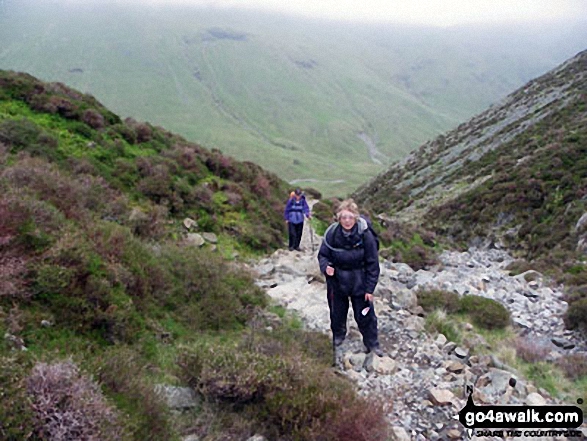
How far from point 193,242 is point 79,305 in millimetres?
6671

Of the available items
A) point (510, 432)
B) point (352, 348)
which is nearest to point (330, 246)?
point (352, 348)

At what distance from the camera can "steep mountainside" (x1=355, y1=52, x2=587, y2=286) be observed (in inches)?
789

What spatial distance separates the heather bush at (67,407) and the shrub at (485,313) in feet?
28.5

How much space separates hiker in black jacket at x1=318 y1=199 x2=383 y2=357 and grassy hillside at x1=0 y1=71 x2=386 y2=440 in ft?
2.83

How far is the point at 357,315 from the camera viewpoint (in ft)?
23.3

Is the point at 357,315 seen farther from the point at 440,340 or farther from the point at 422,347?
the point at 440,340

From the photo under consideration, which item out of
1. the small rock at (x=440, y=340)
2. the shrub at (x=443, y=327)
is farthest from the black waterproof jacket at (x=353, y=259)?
the shrub at (x=443, y=327)

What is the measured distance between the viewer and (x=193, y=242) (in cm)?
1216

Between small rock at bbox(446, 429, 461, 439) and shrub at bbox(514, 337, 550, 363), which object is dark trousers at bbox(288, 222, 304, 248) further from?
small rock at bbox(446, 429, 461, 439)

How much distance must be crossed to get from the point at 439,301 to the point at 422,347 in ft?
10.0

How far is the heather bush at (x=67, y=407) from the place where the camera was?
323cm

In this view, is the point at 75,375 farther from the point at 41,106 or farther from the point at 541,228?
the point at 541,228

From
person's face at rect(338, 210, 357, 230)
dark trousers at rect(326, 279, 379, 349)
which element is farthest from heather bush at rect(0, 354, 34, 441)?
dark trousers at rect(326, 279, 379, 349)

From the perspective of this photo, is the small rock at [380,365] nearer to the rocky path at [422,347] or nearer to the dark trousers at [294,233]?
the rocky path at [422,347]
